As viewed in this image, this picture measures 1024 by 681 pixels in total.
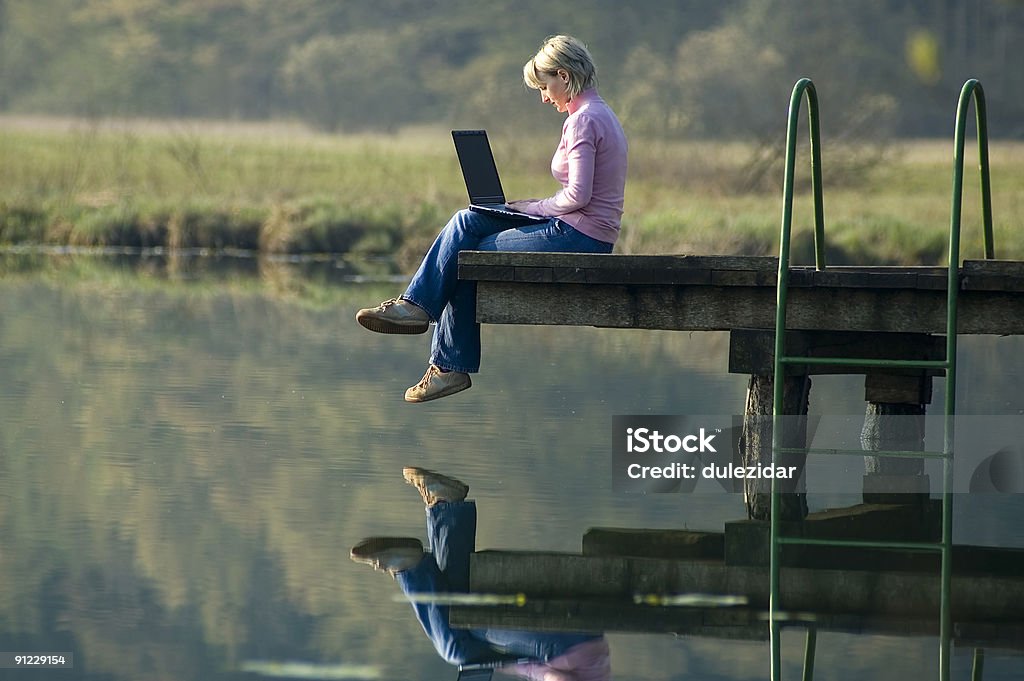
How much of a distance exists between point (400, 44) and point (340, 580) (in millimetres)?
86866

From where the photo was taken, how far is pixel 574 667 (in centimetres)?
541

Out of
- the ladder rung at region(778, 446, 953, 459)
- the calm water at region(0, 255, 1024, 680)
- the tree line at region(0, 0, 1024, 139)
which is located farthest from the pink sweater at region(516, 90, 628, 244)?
the tree line at region(0, 0, 1024, 139)

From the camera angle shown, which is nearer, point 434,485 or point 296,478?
point 434,485

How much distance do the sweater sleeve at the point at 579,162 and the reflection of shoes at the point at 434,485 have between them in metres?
1.29

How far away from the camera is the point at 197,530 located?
728 centimetres

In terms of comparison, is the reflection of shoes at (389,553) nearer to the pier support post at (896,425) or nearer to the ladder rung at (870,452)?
the ladder rung at (870,452)

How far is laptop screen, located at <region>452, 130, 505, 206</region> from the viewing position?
876 centimetres

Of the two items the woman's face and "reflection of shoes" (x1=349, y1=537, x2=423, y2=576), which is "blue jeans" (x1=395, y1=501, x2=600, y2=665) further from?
the woman's face

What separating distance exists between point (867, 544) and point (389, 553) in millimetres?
1732

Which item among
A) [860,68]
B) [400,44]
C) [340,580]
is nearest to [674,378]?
[340,580]

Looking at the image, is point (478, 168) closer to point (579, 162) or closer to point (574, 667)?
point (579, 162)

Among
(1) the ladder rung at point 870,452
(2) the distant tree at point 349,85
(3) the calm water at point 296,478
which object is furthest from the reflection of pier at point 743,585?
(2) the distant tree at point 349,85

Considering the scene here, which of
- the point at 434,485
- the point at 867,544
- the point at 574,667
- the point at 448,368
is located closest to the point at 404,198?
the point at 448,368

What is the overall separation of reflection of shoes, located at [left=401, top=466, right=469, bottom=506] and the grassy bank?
1379 cm
